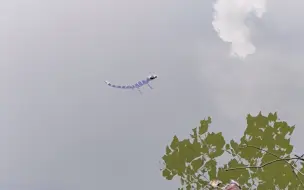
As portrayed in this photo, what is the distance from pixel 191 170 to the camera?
90.5 feet

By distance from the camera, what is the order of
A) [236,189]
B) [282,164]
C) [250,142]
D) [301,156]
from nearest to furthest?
[301,156], [236,189], [282,164], [250,142]

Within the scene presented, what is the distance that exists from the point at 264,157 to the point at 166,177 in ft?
18.2

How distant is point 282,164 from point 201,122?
5.63 meters

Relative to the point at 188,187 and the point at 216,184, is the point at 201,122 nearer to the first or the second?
the point at 188,187

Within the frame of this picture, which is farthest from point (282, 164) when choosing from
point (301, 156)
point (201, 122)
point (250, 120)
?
point (301, 156)

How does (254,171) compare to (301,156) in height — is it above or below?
above

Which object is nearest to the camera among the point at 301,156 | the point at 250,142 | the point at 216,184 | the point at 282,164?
the point at 301,156

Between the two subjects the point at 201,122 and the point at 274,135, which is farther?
the point at 201,122

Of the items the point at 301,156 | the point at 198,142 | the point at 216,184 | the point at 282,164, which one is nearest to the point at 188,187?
the point at 198,142

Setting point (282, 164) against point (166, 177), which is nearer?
point (282, 164)

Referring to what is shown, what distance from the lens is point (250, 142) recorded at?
28.1m

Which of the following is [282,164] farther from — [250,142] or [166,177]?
[166,177]

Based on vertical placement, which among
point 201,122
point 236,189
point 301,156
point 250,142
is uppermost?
point 201,122

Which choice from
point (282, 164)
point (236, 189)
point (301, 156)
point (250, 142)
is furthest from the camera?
point (250, 142)
